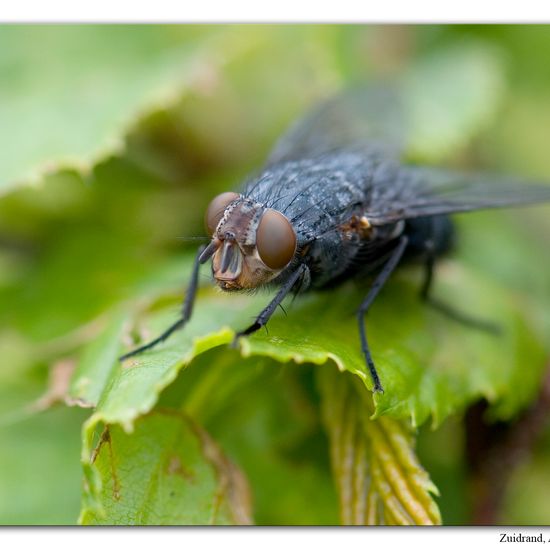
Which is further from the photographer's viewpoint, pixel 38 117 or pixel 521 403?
pixel 38 117

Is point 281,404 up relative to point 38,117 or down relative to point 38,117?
down

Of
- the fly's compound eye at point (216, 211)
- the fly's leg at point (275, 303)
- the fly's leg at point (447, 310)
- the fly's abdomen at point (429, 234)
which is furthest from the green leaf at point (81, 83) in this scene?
the fly's leg at point (447, 310)

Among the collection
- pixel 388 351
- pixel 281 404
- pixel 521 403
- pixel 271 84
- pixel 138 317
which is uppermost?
pixel 271 84

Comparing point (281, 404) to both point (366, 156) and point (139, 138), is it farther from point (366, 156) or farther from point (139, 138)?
point (139, 138)

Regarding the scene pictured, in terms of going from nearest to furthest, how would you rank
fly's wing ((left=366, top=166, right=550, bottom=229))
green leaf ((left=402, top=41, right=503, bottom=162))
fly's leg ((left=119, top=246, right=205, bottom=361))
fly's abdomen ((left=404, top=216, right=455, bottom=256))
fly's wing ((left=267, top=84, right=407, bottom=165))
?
1. fly's leg ((left=119, top=246, right=205, bottom=361))
2. fly's wing ((left=366, top=166, right=550, bottom=229))
3. fly's abdomen ((left=404, top=216, right=455, bottom=256))
4. fly's wing ((left=267, top=84, right=407, bottom=165))
5. green leaf ((left=402, top=41, right=503, bottom=162))

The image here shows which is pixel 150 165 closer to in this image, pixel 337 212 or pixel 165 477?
pixel 337 212

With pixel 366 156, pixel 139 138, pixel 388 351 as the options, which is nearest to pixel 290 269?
pixel 388 351

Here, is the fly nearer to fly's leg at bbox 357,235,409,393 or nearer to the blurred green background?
fly's leg at bbox 357,235,409,393

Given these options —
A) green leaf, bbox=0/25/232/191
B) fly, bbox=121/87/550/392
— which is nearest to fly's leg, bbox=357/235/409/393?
fly, bbox=121/87/550/392
